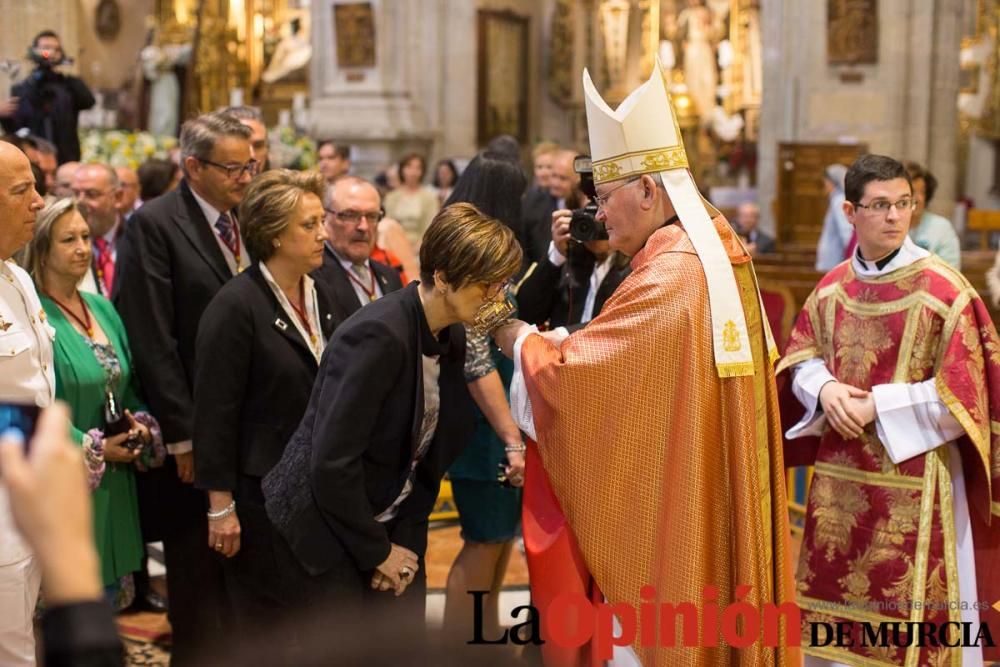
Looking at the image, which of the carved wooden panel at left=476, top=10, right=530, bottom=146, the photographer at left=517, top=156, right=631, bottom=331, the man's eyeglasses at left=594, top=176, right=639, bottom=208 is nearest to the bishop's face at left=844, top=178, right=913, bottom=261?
the photographer at left=517, top=156, right=631, bottom=331

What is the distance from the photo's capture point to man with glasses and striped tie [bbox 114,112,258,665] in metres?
4.31

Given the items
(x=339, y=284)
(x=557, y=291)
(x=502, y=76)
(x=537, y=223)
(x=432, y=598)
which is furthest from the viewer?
(x=502, y=76)

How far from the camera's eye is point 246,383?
3.77m

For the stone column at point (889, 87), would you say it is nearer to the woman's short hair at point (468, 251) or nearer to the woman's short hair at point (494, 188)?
the woman's short hair at point (494, 188)

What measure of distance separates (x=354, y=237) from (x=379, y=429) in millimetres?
1356

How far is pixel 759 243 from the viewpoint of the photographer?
43.8 feet

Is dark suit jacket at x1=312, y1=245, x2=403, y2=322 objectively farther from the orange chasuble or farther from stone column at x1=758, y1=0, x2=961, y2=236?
stone column at x1=758, y1=0, x2=961, y2=236

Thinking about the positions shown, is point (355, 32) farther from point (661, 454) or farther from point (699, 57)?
point (661, 454)

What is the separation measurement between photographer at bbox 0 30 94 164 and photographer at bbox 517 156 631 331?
4.56m

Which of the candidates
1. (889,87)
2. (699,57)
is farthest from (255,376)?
(699,57)

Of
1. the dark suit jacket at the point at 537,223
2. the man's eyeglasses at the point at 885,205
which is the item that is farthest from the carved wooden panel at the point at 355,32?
the man's eyeglasses at the point at 885,205

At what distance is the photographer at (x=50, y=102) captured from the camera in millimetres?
8289

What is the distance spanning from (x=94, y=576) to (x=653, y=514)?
2.08 metres

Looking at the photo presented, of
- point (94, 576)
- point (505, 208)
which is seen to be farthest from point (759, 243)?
point (94, 576)
